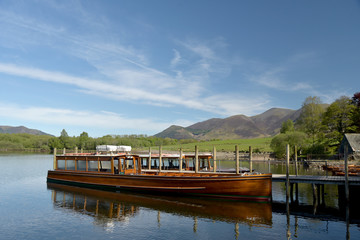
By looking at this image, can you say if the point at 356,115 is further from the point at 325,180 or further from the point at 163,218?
the point at 163,218

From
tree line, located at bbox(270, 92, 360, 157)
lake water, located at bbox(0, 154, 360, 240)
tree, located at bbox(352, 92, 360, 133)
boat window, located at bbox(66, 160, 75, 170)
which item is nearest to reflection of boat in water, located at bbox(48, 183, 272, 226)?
lake water, located at bbox(0, 154, 360, 240)

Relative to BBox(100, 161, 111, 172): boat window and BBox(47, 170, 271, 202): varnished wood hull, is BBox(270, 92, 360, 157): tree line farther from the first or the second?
BBox(100, 161, 111, 172): boat window

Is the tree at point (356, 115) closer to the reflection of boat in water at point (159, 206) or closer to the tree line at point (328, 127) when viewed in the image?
the tree line at point (328, 127)

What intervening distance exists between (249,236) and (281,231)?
2.15 metres

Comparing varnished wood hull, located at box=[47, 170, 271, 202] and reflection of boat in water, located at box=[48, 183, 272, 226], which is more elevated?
varnished wood hull, located at box=[47, 170, 271, 202]

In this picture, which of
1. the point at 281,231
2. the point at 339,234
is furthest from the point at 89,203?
the point at 339,234

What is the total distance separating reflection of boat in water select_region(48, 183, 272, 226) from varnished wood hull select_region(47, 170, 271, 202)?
614mm

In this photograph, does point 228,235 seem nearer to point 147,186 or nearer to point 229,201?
point 229,201

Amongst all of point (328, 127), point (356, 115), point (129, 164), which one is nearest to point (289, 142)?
point (328, 127)

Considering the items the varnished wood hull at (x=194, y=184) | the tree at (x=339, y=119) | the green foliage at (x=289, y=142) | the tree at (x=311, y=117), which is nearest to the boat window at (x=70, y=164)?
the varnished wood hull at (x=194, y=184)

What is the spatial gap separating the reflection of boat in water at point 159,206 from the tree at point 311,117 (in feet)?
169

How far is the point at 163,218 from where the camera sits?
16922mm

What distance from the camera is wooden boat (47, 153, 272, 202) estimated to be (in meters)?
20.7

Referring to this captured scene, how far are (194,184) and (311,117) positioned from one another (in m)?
54.6
